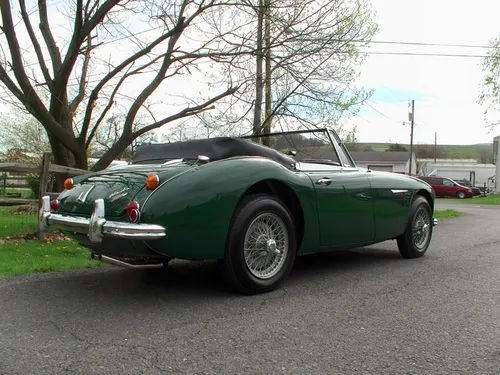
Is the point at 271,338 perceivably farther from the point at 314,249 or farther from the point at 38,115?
the point at 38,115

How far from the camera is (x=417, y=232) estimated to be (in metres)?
5.89

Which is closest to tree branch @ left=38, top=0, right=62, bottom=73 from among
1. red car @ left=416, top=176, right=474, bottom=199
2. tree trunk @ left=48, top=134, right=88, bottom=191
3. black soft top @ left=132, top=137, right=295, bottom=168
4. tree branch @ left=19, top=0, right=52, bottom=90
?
tree branch @ left=19, top=0, right=52, bottom=90

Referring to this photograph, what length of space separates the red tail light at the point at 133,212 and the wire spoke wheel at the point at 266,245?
2.97 feet

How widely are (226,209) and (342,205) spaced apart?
57.1 inches

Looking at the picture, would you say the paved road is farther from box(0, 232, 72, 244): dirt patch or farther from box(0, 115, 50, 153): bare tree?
box(0, 115, 50, 153): bare tree

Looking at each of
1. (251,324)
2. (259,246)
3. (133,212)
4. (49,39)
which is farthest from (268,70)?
(251,324)

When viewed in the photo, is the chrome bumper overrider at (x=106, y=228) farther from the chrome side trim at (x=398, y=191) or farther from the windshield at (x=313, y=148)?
the chrome side trim at (x=398, y=191)

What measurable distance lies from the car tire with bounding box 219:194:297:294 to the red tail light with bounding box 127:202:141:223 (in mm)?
741

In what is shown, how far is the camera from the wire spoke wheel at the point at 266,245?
3.88 m

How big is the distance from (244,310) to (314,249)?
1173 millimetres

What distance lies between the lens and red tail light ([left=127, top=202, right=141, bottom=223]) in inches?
132

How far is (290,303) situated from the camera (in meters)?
3.73

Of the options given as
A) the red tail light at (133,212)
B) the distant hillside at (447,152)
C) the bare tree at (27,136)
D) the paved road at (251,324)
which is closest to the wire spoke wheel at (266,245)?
the paved road at (251,324)

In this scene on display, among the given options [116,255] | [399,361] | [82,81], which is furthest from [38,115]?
[399,361]
